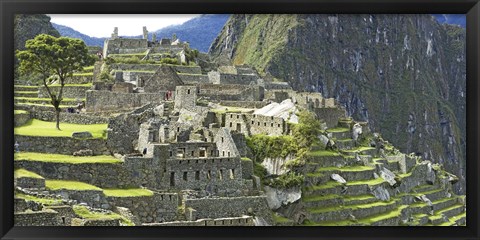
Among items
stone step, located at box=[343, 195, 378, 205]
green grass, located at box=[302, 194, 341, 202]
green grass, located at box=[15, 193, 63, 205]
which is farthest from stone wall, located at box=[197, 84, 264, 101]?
green grass, located at box=[15, 193, 63, 205]

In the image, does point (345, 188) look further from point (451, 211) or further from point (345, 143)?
point (451, 211)

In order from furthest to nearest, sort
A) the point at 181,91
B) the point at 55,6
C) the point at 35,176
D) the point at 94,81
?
the point at 94,81
the point at 181,91
the point at 35,176
the point at 55,6

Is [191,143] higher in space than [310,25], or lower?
lower

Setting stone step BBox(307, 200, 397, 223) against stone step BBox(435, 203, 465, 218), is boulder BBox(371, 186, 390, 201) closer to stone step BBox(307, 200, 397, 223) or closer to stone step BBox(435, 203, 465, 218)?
stone step BBox(307, 200, 397, 223)

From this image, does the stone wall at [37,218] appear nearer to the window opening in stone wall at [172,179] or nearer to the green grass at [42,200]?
the green grass at [42,200]

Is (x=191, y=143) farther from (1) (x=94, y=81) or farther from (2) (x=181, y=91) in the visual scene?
(1) (x=94, y=81)

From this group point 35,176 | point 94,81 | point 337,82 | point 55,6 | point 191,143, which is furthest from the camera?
point 337,82

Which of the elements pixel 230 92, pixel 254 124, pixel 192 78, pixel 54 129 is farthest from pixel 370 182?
pixel 54 129

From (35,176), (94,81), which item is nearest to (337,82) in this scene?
(94,81)
